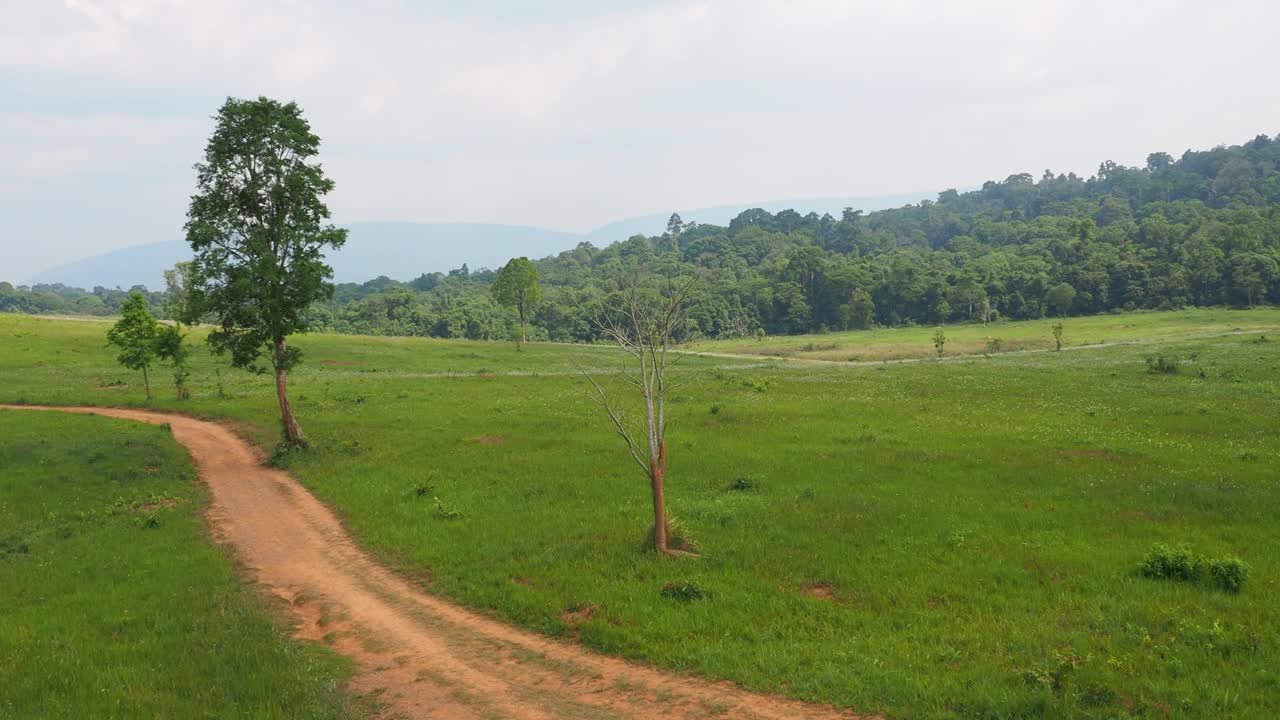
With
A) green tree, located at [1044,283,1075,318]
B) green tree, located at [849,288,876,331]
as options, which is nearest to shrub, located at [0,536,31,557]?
green tree, located at [849,288,876,331]

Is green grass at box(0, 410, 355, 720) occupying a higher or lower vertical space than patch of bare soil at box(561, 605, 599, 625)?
higher

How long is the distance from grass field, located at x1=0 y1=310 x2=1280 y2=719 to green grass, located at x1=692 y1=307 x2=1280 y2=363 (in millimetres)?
53316

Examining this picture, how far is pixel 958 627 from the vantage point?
12.7 metres

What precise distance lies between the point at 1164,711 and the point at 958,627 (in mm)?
3277

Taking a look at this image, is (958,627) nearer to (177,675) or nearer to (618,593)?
(618,593)

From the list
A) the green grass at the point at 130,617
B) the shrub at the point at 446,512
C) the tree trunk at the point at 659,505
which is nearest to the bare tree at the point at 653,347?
the tree trunk at the point at 659,505

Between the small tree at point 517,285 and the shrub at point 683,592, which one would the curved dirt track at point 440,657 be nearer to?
the shrub at point 683,592

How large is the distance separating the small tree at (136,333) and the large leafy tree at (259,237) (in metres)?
15.6

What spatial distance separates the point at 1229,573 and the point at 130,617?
21.3 m

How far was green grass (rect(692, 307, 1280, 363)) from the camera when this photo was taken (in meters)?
95.7

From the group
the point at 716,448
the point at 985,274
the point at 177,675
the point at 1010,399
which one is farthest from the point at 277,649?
the point at 985,274

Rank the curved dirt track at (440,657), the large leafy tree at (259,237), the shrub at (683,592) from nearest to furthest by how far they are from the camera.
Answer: the curved dirt track at (440,657) → the shrub at (683,592) → the large leafy tree at (259,237)

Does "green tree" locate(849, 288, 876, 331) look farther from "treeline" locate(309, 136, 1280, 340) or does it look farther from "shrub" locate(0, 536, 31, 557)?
"shrub" locate(0, 536, 31, 557)

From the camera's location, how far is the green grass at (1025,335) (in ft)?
314
